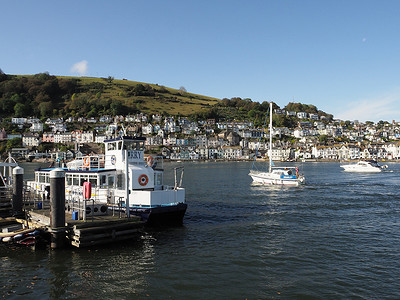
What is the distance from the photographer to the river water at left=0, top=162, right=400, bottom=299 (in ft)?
40.6

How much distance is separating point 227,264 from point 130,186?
10124 mm

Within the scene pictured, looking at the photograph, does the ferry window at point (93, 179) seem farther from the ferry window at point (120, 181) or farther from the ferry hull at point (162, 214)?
the ferry hull at point (162, 214)

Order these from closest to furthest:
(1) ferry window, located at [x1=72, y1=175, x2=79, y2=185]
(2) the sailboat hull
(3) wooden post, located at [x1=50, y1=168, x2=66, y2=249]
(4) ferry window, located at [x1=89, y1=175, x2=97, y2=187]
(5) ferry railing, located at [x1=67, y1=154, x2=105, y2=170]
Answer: (3) wooden post, located at [x1=50, y1=168, x2=66, y2=249]
(4) ferry window, located at [x1=89, y1=175, x2=97, y2=187]
(1) ferry window, located at [x1=72, y1=175, x2=79, y2=185]
(5) ferry railing, located at [x1=67, y1=154, x2=105, y2=170]
(2) the sailboat hull

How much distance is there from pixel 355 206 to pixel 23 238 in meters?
29.5

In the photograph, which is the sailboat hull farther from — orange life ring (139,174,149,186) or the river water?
orange life ring (139,174,149,186)

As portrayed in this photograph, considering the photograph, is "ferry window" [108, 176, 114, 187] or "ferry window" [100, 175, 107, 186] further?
"ferry window" [108, 176, 114, 187]

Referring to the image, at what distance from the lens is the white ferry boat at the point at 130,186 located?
21.2 m

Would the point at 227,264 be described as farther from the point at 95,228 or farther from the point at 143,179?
the point at 143,179

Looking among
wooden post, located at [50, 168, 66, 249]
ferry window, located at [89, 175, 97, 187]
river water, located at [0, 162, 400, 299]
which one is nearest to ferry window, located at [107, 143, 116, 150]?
ferry window, located at [89, 175, 97, 187]

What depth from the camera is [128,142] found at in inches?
946

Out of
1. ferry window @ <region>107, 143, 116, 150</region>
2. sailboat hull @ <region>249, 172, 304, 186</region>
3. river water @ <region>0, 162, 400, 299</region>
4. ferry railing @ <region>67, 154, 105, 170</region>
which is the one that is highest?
ferry window @ <region>107, 143, 116, 150</region>

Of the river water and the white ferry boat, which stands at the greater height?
the white ferry boat

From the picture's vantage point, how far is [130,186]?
22562 millimetres

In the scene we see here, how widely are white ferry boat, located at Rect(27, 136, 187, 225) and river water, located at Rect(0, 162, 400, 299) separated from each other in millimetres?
1611
